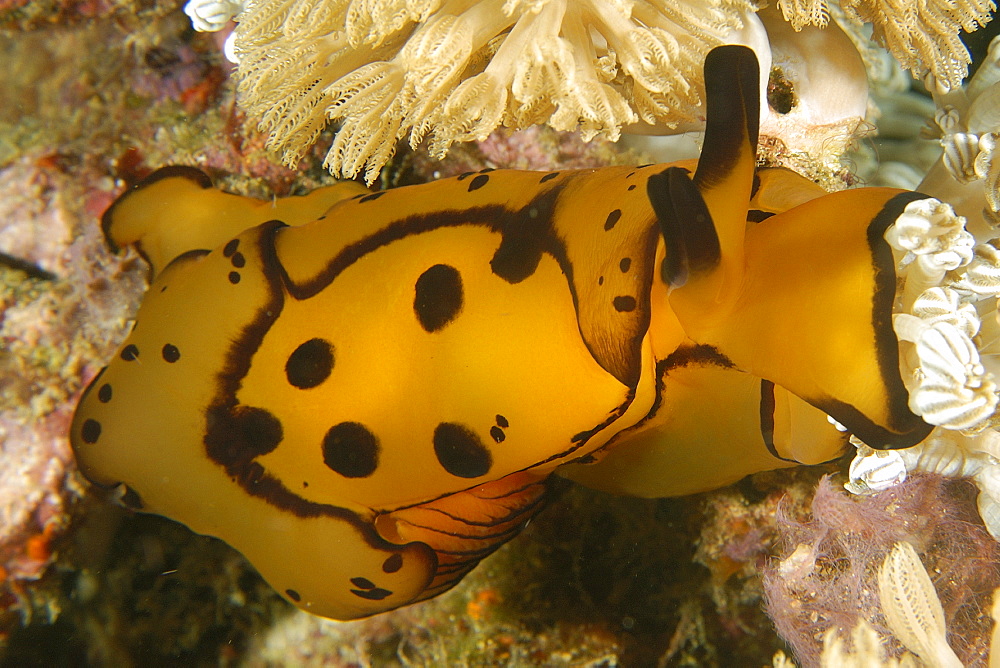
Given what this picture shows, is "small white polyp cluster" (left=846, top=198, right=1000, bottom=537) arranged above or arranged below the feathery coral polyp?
below

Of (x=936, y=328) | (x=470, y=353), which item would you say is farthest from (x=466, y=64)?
(x=936, y=328)

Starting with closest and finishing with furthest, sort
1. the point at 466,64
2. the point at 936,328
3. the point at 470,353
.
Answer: the point at 936,328 < the point at 470,353 < the point at 466,64

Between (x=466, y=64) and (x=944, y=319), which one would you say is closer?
(x=944, y=319)

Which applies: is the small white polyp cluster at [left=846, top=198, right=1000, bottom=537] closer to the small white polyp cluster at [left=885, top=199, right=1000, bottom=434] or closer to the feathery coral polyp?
the small white polyp cluster at [left=885, top=199, right=1000, bottom=434]

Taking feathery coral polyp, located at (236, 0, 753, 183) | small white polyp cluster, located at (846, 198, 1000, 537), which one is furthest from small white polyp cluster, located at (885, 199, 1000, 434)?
feathery coral polyp, located at (236, 0, 753, 183)

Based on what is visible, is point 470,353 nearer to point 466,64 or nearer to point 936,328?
point 466,64

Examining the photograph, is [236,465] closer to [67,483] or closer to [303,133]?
[67,483]
